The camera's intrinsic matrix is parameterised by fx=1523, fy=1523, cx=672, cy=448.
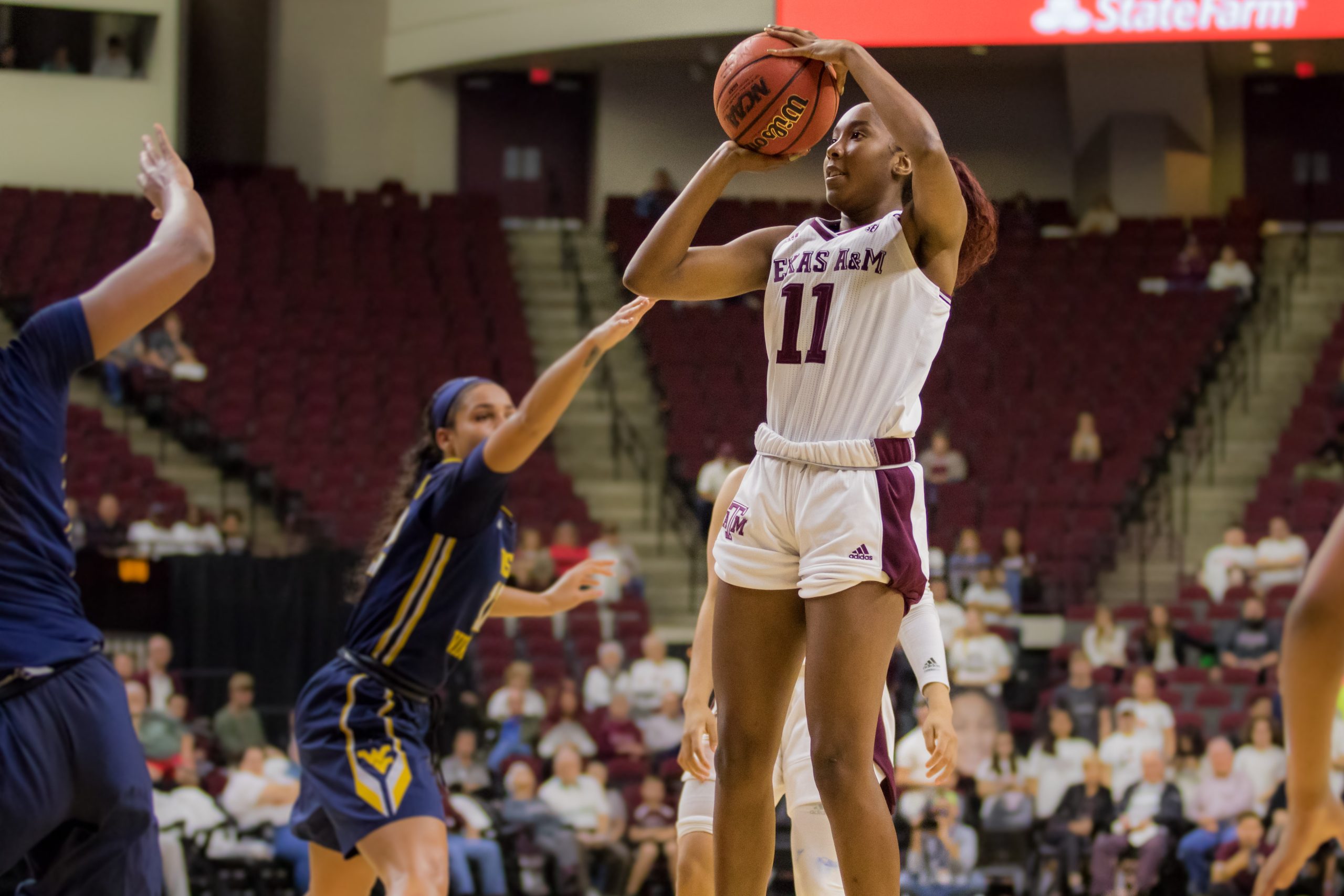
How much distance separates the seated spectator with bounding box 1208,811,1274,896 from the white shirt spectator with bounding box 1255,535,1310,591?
9.94 ft

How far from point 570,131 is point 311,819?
53.2ft

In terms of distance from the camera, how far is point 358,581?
15.3ft

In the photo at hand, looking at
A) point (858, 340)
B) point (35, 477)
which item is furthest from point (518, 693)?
point (35, 477)

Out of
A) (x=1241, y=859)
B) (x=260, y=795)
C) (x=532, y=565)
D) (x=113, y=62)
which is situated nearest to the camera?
(x=1241, y=859)

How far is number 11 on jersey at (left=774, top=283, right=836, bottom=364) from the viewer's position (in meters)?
3.44

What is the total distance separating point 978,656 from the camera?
974cm

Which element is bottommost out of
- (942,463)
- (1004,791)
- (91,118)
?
(1004,791)

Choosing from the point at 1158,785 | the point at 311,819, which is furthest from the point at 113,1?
the point at 311,819

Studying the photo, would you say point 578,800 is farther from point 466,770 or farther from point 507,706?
point 507,706

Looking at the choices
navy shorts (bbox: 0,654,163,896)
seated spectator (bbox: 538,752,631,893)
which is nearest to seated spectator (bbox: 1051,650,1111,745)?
seated spectator (bbox: 538,752,631,893)

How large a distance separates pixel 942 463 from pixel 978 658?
3.13 metres

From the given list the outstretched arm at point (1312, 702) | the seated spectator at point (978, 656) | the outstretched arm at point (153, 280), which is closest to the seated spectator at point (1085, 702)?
the seated spectator at point (978, 656)

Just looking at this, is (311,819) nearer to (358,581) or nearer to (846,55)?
(358,581)

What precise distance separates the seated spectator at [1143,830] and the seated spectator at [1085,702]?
0.51m
